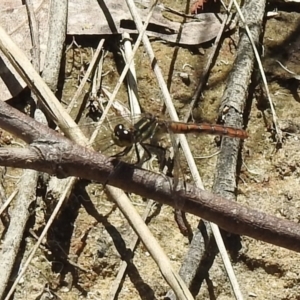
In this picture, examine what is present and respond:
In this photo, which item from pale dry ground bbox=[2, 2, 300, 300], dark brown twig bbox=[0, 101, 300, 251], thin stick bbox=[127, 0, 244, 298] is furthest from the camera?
pale dry ground bbox=[2, 2, 300, 300]

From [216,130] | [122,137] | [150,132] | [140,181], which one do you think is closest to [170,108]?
[216,130]

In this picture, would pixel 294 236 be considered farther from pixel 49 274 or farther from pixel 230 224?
pixel 49 274

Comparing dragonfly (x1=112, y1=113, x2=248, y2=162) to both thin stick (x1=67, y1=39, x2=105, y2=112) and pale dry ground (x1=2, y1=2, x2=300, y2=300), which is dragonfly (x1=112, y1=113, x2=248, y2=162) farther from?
thin stick (x1=67, y1=39, x2=105, y2=112)

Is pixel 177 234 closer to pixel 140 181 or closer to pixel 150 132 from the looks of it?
pixel 150 132

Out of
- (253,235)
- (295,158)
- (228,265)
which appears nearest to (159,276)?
(228,265)

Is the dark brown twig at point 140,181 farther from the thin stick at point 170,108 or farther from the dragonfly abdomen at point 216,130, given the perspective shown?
the dragonfly abdomen at point 216,130

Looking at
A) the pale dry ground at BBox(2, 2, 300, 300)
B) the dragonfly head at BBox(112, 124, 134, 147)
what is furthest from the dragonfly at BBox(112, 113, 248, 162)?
the pale dry ground at BBox(2, 2, 300, 300)

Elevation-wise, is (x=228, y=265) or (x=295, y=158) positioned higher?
(x=295, y=158)
